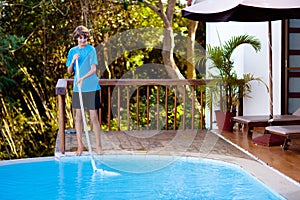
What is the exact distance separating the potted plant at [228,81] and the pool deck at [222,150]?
25 centimetres

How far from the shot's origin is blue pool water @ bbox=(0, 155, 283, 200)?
4.48 m

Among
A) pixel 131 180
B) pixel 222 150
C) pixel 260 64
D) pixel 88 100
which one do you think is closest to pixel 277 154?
pixel 222 150

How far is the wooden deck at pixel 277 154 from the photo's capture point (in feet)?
16.0

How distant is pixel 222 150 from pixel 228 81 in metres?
1.42

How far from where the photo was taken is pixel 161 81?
24.2 feet

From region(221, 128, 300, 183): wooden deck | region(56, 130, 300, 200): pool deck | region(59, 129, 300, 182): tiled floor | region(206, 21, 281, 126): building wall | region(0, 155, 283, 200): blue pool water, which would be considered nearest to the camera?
region(0, 155, 283, 200): blue pool water

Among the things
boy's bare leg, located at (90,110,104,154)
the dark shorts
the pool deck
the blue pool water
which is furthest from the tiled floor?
the dark shorts

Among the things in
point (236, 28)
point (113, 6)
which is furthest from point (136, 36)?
point (236, 28)

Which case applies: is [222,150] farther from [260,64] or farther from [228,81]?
[260,64]

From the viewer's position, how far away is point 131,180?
502cm

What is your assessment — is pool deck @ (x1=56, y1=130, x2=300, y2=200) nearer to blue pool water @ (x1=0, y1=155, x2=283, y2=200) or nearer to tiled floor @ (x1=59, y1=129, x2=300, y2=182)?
tiled floor @ (x1=59, y1=129, x2=300, y2=182)

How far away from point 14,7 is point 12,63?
97cm

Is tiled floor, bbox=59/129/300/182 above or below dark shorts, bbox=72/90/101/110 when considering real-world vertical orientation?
below

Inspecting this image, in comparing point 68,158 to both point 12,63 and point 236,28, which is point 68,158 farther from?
point 12,63
